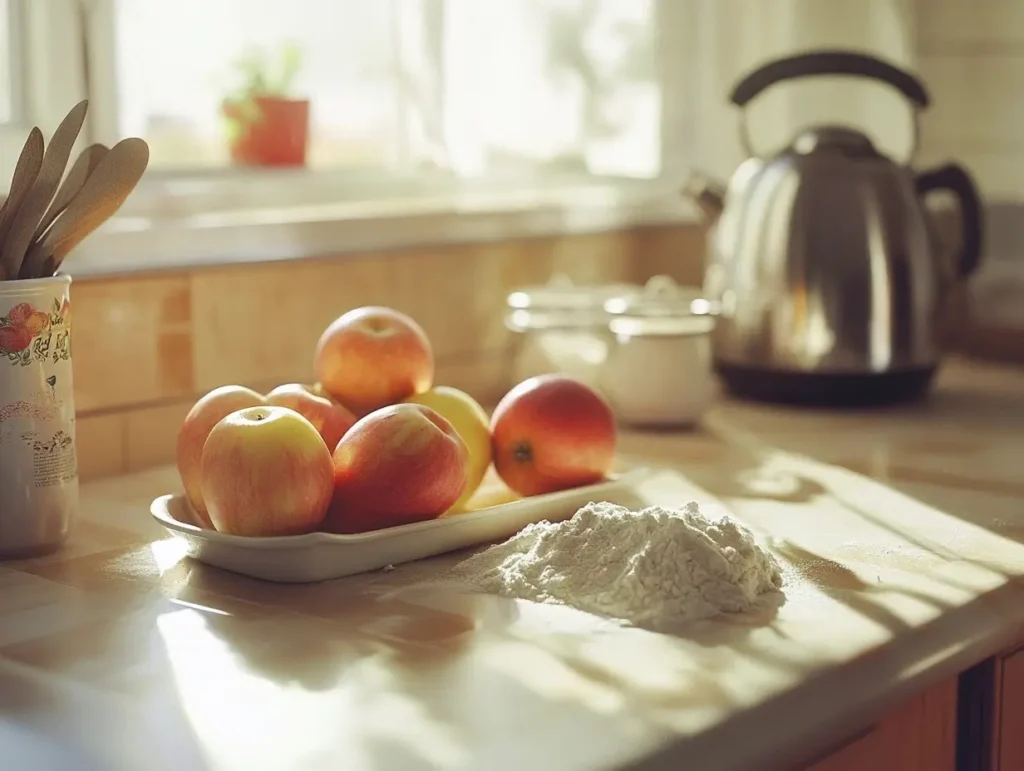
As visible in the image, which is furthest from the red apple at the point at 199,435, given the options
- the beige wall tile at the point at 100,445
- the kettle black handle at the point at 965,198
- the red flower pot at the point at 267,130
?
the kettle black handle at the point at 965,198

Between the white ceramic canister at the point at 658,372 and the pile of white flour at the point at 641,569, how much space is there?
0.49 meters

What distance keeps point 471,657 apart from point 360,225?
750 millimetres

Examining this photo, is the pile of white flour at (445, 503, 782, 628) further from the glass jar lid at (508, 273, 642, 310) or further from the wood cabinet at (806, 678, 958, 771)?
the glass jar lid at (508, 273, 642, 310)

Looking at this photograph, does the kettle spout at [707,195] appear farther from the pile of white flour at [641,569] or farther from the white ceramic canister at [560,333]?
the pile of white flour at [641,569]

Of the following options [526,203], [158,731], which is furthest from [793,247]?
[158,731]

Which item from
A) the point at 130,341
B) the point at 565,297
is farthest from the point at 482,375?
the point at 130,341

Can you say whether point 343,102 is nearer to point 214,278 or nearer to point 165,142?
point 165,142

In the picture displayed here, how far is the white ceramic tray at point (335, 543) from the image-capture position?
882 mm

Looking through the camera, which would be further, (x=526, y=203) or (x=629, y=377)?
(x=526, y=203)

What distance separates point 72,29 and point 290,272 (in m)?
0.29

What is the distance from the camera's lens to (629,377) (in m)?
1.39

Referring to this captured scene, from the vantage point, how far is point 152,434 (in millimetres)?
1252

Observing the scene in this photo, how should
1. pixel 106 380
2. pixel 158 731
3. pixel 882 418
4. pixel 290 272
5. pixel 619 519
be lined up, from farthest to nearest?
pixel 882 418 < pixel 290 272 < pixel 106 380 < pixel 619 519 < pixel 158 731

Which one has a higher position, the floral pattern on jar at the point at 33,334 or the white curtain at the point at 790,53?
the white curtain at the point at 790,53
